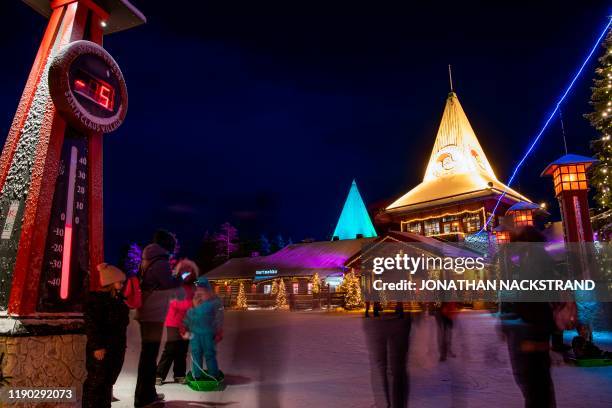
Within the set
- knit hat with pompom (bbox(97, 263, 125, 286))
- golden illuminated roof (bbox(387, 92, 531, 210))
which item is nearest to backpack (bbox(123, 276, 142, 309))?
knit hat with pompom (bbox(97, 263, 125, 286))

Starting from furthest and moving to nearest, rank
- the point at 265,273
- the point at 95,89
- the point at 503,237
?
1. the point at 265,273
2. the point at 503,237
3. the point at 95,89

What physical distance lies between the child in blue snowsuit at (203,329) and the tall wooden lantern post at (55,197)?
138 centimetres

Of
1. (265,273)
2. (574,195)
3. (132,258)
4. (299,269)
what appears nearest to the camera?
(574,195)

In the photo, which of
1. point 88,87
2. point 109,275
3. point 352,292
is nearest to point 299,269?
point 352,292

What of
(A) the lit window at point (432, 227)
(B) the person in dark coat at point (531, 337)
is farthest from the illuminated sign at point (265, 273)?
(B) the person in dark coat at point (531, 337)

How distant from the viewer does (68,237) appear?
16.9 ft

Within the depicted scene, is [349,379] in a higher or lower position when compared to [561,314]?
lower

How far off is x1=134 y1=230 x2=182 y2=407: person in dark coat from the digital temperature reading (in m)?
0.71

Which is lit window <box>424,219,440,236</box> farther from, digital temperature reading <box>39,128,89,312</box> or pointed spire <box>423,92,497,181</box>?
digital temperature reading <box>39,128,89,312</box>

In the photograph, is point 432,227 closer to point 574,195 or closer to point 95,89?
point 574,195

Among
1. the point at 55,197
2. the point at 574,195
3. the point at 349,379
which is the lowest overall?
the point at 349,379

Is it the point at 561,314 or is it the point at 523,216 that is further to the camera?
the point at 523,216

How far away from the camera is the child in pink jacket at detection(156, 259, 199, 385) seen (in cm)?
629

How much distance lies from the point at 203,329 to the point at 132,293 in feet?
4.57
